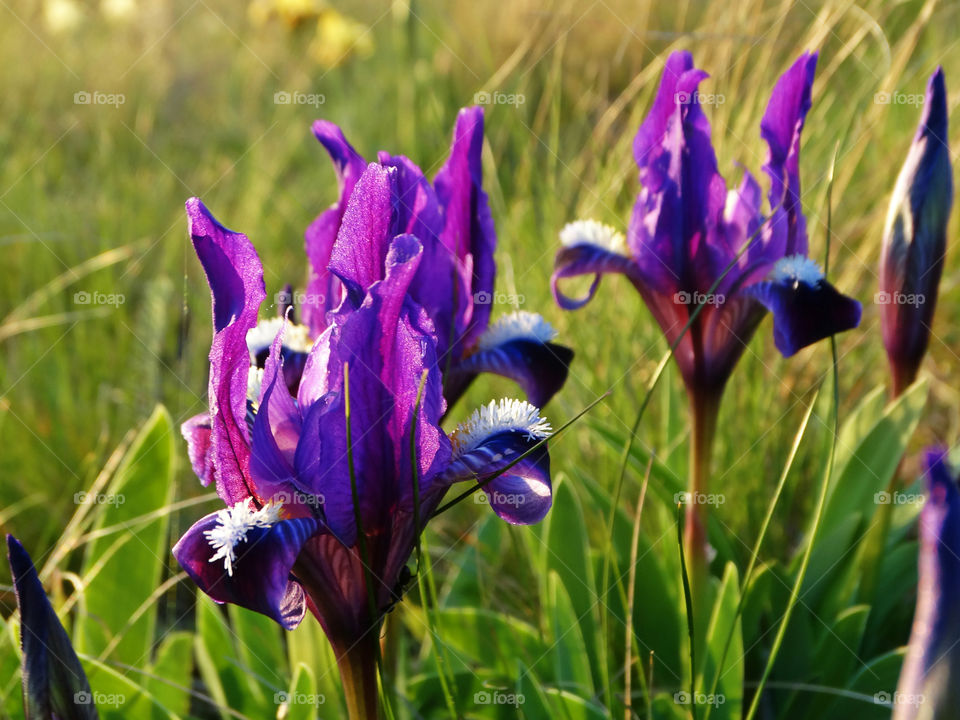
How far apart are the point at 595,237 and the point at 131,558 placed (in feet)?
4.27

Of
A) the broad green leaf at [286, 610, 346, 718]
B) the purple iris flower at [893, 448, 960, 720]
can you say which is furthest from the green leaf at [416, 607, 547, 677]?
the purple iris flower at [893, 448, 960, 720]

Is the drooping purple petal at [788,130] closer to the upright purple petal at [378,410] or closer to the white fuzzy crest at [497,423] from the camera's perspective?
the white fuzzy crest at [497,423]

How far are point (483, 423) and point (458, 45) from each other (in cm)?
554

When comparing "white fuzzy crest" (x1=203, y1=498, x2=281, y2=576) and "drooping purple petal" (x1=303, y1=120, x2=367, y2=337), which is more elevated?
"drooping purple petal" (x1=303, y1=120, x2=367, y2=337)

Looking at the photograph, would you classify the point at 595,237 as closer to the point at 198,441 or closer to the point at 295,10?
the point at 198,441

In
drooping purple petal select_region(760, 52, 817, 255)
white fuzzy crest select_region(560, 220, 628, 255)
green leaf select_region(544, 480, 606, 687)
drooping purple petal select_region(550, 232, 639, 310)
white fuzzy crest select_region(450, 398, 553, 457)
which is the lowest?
green leaf select_region(544, 480, 606, 687)

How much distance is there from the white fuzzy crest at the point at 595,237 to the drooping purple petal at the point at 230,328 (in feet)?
2.79

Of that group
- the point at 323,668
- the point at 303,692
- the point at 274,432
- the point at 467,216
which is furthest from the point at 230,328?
the point at 323,668

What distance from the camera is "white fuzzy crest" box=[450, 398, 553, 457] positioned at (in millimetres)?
1293

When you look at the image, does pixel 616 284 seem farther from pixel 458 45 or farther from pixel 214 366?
pixel 458 45

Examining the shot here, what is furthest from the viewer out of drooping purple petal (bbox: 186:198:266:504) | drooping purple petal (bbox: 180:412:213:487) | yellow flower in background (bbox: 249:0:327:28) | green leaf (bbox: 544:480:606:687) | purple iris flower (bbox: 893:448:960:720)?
yellow flower in background (bbox: 249:0:327:28)

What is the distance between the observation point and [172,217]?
15.6 ft

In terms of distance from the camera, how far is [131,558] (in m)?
2.12

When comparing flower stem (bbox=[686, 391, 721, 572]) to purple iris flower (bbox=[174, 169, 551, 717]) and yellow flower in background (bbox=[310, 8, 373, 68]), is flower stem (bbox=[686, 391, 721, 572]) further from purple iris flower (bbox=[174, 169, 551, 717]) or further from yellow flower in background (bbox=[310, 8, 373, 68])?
yellow flower in background (bbox=[310, 8, 373, 68])
